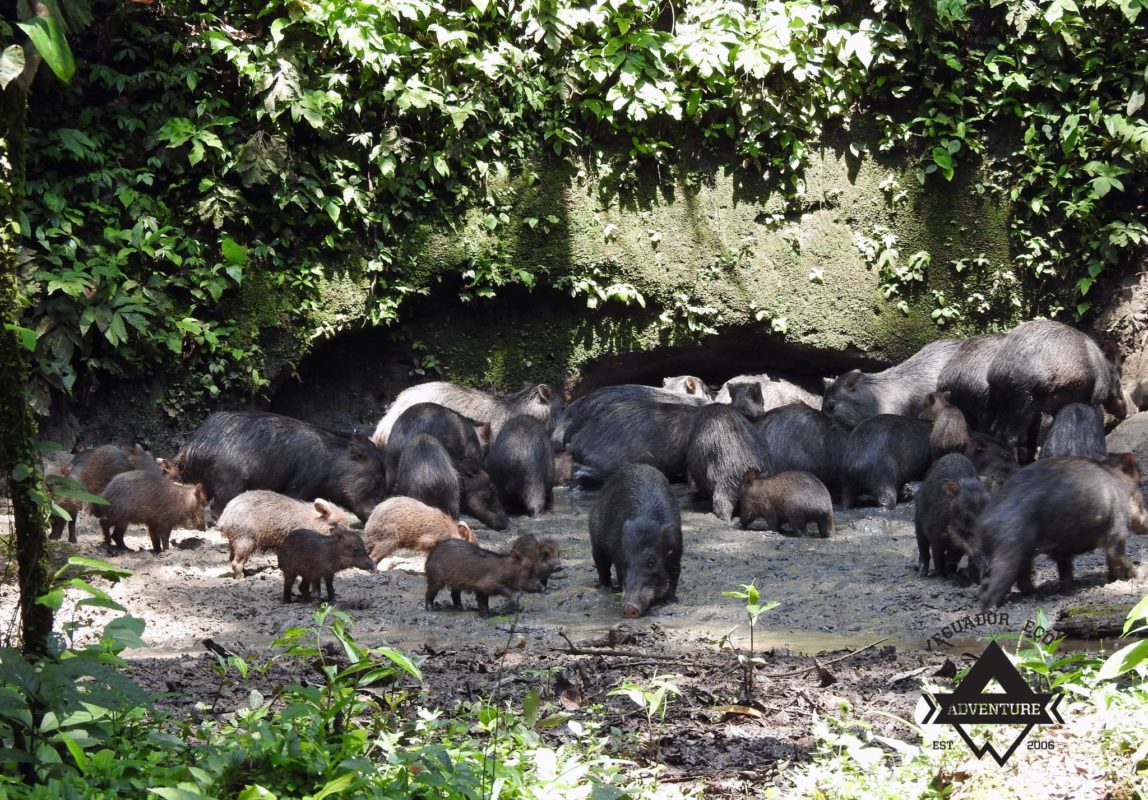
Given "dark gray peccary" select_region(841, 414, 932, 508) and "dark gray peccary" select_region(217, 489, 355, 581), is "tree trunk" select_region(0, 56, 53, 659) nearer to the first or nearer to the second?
"dark gray peccary" select_region(217, 489, 355, 581)

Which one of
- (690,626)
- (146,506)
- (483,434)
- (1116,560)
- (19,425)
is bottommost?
(690,626)

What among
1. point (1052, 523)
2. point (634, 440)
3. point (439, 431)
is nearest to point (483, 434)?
point (439, 431)

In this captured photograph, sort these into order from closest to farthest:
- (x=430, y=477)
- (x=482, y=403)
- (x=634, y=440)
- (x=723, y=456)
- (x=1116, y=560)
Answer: (x=1116, y=560) < (x=430, y=477) < (x=723, y=456) < (x=634, y=440) < (x=482, y=403)

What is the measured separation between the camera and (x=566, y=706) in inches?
173

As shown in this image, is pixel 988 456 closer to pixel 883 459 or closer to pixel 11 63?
pixel 883 459

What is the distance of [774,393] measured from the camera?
11.9m

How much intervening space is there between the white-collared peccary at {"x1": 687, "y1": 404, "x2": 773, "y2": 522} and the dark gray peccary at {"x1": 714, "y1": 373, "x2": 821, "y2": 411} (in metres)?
2.07

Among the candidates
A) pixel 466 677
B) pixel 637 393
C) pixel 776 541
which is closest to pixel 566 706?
pixel 466 677

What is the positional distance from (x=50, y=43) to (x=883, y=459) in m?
7.64

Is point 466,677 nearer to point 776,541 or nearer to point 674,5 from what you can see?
point 776,541

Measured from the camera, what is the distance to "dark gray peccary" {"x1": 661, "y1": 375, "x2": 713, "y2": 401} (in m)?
11.8

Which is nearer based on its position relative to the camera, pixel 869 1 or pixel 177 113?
pixel 177 113

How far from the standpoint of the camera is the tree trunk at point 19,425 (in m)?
3.34

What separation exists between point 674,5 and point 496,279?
3.03 metres
